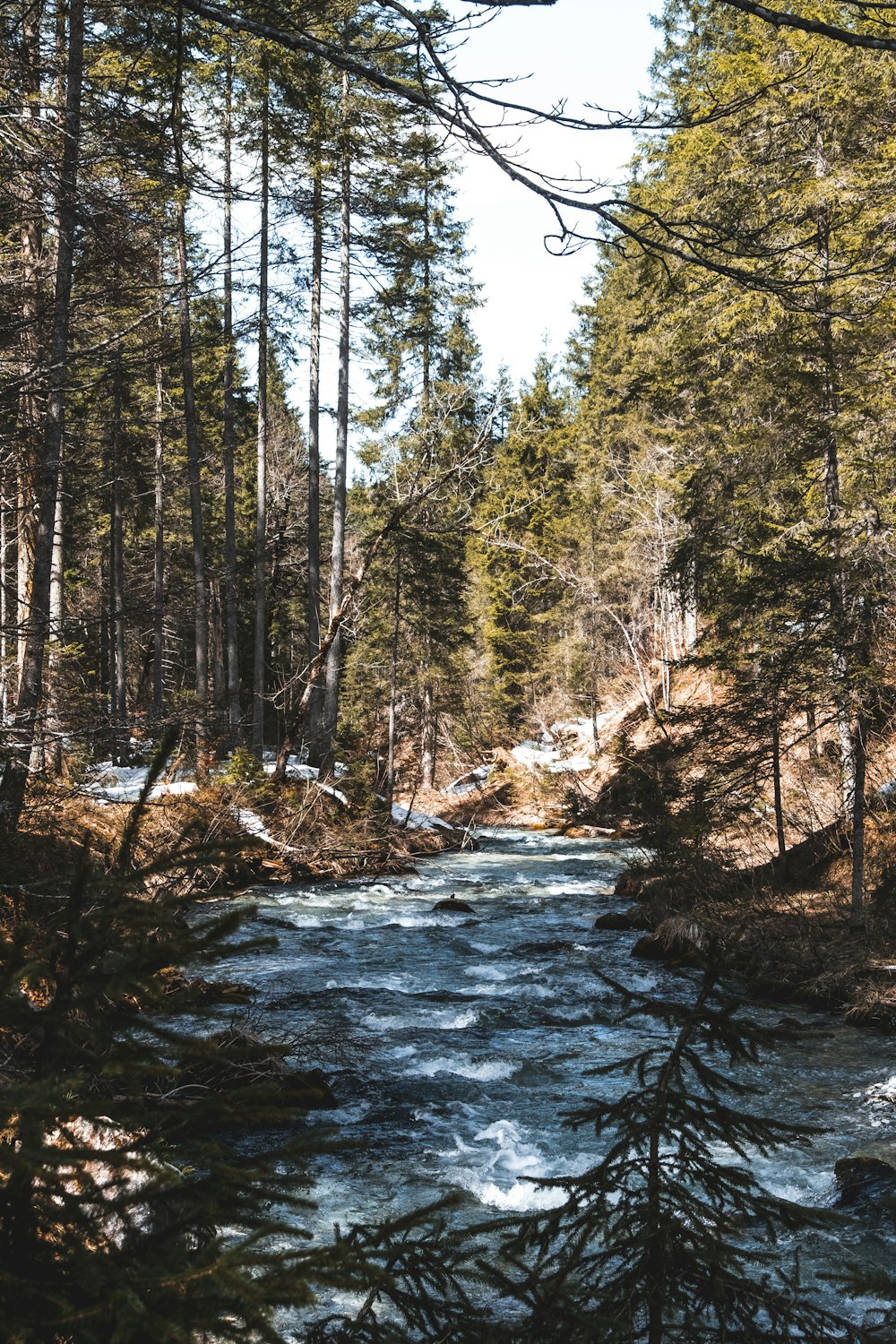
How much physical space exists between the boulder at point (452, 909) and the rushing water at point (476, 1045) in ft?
0.96

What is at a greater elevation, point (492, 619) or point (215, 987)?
point (492, 619)

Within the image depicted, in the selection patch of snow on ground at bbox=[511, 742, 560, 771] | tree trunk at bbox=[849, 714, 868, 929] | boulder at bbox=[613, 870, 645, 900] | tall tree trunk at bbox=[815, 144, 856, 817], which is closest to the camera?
tall tree trunk at bbox=[815, 144, 856, 817]

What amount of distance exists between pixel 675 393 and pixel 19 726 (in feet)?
59.3

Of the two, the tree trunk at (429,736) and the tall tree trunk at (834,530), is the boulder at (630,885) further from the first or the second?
the tree trunk at (429,736)

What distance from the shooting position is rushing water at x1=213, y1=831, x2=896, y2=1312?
253 inches

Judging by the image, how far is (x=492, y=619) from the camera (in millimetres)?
38469

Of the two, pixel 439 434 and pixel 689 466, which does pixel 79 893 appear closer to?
pixel 439 434

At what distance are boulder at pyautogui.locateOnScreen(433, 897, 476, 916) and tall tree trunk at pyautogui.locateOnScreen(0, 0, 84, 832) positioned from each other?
8.34 metres

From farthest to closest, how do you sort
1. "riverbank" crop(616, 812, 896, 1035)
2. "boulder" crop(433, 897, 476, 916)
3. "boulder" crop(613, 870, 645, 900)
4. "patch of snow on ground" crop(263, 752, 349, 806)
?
"patch of snow on ground" crop(263, 752, 349, 806), "boulder" crop(613, 870, 645, 900), "boulder" crop(433, 897, 476, 916), "riverbank" crop(616, 812, 896, 1035)

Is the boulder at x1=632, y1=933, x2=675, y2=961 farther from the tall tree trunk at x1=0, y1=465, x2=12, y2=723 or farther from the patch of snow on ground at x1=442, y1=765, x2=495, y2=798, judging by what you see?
the patch of snow on ground at x1=442, y1=765, x2=495, y2=798

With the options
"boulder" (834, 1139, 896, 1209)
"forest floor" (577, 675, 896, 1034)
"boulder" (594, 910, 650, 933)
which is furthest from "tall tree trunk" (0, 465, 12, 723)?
"boulder" (594, 910, 650, 933)

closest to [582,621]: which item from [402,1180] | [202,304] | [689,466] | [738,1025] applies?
[689,466]

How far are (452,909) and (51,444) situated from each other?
397 inches

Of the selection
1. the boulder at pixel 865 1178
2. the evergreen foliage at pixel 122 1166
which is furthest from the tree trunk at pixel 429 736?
the evergreen foliage at pixel 122 1166
